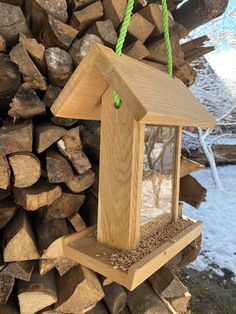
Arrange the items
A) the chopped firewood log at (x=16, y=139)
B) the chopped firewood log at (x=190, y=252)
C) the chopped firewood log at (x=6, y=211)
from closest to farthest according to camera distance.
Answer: the chopped firewood log at (x=16, y=139) < the chopped firewood log at (x=6, y=211) < the chopped firewood log at (x=190, y=252)

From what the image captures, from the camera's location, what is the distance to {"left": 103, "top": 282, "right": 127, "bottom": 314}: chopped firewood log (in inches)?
51.4

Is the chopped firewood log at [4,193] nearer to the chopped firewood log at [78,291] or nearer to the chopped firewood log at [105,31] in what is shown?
the chopped firewood log at [78,291]

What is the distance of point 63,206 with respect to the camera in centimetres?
116

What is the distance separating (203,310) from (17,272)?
5.18ft

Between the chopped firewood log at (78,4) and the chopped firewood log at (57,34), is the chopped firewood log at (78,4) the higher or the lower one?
the higher one

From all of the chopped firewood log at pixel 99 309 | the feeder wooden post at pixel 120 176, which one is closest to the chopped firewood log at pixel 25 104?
the feeder wooden post at pixel 120 176

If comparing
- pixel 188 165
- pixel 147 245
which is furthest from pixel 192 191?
pixel 147 245

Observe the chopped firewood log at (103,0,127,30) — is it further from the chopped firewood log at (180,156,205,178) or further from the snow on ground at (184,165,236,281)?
the snow on ground at (184,165,236,281)

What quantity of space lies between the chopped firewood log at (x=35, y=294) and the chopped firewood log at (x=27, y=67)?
76cm

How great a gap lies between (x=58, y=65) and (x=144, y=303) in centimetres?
116

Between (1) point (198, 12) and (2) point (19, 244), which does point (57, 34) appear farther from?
(1) point (198, 12)

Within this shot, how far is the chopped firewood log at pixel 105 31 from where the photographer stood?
1.23 metres

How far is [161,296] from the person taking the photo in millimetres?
1508

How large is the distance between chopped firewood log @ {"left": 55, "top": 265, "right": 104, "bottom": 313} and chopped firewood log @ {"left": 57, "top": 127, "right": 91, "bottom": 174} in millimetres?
417
